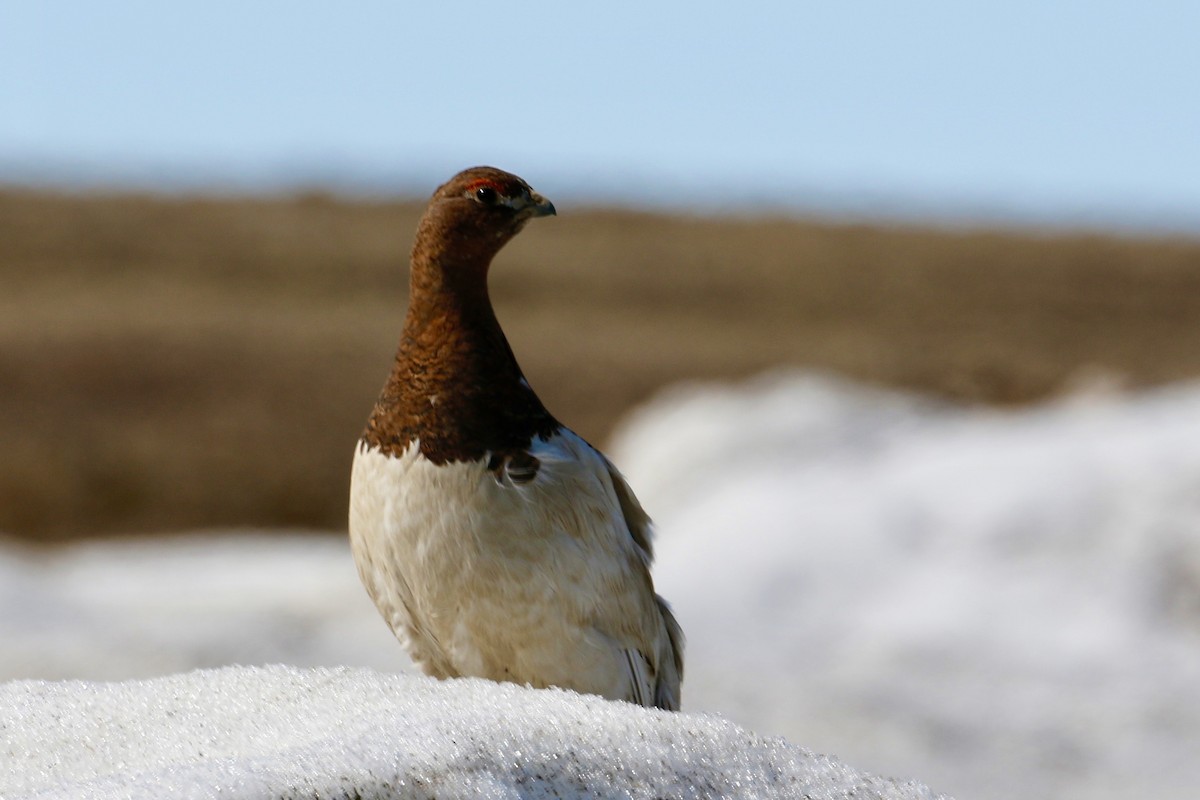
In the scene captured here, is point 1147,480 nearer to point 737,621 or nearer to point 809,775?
point 737,621

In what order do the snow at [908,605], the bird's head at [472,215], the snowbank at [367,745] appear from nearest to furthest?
the snowbank at [367,745] → the bird's head at [472,215] → the snow at [908,605]

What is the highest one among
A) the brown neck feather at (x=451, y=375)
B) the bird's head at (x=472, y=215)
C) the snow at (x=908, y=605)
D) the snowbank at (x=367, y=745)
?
the snow at (x=908, y=605)

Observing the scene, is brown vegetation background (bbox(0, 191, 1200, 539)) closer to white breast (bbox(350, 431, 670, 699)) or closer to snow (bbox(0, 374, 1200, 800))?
snow (bbox(0, 374, 1200, 800))

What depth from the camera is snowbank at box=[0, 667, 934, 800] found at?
251cm

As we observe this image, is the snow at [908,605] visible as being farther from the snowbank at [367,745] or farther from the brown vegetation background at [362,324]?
the snowbank at [367,745]

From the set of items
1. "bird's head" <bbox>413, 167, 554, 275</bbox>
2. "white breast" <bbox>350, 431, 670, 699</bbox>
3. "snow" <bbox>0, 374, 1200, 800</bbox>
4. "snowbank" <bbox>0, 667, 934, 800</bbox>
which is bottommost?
"snowbank" <bbox>0, 667, 934, 800</bbox>

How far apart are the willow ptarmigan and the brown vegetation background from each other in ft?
39.9

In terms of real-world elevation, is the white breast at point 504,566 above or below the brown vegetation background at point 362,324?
below

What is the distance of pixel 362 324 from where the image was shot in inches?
857

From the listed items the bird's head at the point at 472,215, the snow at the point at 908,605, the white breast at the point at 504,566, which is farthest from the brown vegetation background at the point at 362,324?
the bird's head at the point at 472,215

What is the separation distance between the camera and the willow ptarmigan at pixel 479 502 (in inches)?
125

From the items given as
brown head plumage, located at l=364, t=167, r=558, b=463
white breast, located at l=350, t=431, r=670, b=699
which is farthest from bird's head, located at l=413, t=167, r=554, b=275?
white breast, located at l=350, t=431, r=670, b=699

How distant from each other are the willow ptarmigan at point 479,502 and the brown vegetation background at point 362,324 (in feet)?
39.9

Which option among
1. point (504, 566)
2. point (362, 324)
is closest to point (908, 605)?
point (504, 566)
